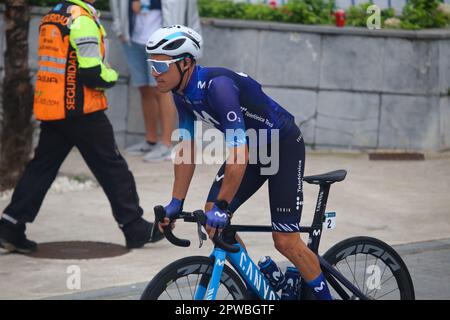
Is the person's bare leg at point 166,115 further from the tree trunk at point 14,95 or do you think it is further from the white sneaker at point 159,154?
the tree trunk at point 14,95

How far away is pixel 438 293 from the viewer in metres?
7.37

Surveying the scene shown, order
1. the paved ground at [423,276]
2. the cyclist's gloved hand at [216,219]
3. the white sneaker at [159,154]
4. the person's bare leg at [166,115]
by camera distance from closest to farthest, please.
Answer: the cyclist's gloved hand at [216,219] → the paved ground at [423,276] → the person's bare leg at [166,115] → the white sneaker at [159,154]

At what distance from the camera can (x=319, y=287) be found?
242 inches

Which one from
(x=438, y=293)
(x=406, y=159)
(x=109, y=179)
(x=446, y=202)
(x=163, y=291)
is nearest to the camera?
(x=163, y=291)

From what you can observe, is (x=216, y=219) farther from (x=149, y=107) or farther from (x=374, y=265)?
(x=149, y=107)

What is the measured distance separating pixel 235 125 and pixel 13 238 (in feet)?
10.5

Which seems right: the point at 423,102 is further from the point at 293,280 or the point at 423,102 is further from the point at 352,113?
the point at 293,280

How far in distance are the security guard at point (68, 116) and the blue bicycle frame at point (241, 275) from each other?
8.87 ft

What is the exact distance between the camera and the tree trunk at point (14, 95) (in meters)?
10.3

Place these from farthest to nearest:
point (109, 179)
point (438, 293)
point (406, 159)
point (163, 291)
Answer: point (406, 159), point (109, 179), point (438, 293), point (163, 291)

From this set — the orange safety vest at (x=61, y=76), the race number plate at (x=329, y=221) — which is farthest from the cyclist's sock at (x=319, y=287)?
the orange safety vest at (x=61, y=76)
